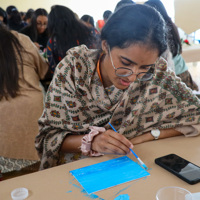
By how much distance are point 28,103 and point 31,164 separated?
466mm

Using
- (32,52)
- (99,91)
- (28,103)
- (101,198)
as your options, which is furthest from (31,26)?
(101,198)

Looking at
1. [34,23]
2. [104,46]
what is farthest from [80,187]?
[34,23]

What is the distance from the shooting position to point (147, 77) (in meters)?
1.19

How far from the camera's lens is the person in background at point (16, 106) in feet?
6.01

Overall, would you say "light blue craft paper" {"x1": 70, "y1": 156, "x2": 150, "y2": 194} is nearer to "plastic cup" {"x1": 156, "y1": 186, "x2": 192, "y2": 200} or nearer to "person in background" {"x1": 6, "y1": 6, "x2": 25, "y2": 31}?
"plastic cup" {"x1": 156, "y1": 186, "x2": 192, "y2": 200}

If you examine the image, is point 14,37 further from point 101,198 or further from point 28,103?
point 101,198

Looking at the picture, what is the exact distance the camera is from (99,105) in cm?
120

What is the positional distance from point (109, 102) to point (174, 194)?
23.2 inches

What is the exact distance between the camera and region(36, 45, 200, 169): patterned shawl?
1.18 m

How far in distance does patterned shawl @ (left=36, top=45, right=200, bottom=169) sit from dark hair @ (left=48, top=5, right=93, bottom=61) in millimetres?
1212

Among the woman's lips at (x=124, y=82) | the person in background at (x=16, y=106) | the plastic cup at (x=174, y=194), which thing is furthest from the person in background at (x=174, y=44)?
the plastic cup at (x=174, y=194)

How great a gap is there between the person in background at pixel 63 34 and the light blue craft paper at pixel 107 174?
165 centimetres

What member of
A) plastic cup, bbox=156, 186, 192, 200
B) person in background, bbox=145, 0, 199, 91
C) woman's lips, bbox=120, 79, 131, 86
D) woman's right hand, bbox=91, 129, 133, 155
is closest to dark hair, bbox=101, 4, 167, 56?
woman's lips, bbox=120, 79, 131, 86

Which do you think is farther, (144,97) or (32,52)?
(32,52)
